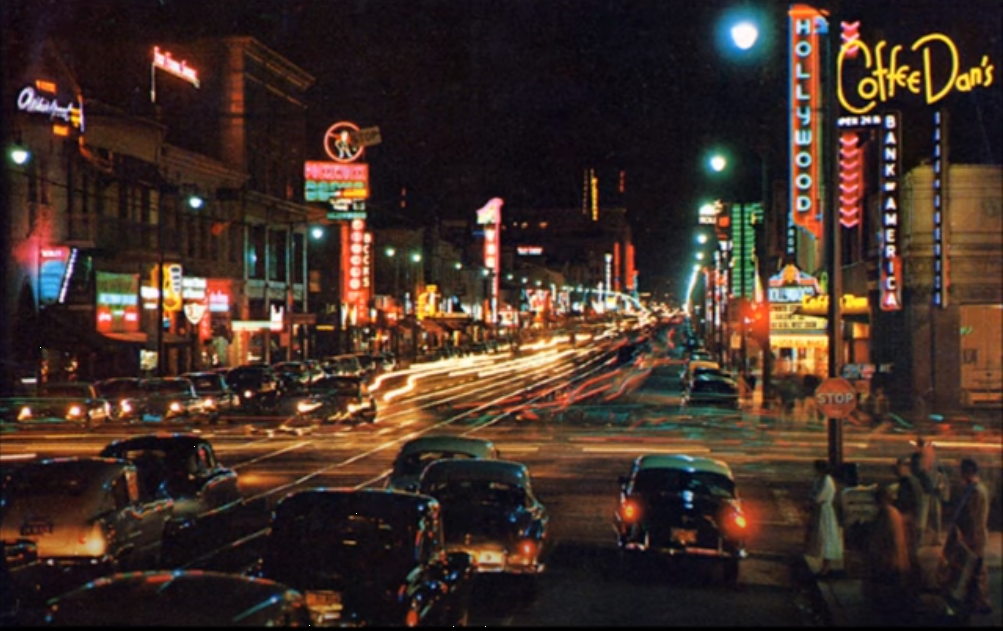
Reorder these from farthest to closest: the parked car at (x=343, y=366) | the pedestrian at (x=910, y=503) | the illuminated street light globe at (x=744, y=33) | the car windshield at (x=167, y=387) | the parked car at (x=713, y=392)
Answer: the parked car at (x=343, y=366) < the parked car at (x=713, y=392) < the car windshield at (x=167, y=387) < the illuminated street light globe at (x=744, y=33) < the pedestrian at (x=910, y=503)

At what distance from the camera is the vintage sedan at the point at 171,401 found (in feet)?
132

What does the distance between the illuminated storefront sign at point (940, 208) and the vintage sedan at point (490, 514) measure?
28.7 m

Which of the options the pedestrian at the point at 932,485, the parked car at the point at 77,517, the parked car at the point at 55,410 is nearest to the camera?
the parked car at the point at 77,517

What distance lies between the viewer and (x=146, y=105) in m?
63.4

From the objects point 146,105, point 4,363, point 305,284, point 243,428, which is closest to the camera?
point 243,428

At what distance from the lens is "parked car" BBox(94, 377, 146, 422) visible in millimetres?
39781

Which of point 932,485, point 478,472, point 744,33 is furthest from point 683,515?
point 744,33

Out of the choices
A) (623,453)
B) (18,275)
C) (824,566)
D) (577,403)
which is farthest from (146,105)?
→ (824,566)

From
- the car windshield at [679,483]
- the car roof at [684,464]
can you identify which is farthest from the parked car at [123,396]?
Result: the car windshield at [679,483]

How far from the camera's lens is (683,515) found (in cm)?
1553

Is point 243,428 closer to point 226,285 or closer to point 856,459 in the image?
point 856,459

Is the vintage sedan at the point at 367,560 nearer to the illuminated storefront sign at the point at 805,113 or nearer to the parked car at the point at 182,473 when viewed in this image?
the parked car at the point at 182,473

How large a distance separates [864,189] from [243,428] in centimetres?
2674

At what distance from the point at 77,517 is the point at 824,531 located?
8770 mm
